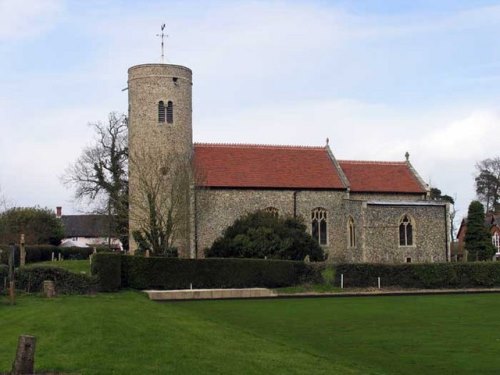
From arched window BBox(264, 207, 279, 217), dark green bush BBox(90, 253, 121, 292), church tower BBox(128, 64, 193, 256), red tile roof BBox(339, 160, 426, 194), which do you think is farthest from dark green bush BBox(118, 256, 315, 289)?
red tile roof BBox(339, 160, 426, 194)

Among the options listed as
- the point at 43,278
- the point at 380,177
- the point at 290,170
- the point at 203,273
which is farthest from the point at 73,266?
the point at 380,177

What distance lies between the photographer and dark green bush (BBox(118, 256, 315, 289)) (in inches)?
1558

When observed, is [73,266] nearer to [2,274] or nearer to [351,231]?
[2,274]

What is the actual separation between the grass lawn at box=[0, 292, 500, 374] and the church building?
87.2 ft

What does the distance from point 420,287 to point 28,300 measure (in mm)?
23291

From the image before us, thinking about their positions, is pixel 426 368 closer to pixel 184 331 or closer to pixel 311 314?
pixel 184 331

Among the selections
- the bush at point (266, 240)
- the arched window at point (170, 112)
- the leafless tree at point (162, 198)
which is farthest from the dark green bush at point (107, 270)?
the arched window at point (170, 112)

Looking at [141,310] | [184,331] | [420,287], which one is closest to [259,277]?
[420,287]

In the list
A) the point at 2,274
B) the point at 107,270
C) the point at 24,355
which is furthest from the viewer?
the point at 107,270

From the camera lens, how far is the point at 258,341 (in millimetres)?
16125

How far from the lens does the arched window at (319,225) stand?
5522 centimetres

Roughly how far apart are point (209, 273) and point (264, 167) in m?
16.4

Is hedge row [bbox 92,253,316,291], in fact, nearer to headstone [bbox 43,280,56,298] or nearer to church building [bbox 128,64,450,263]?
headstone [bbox 43,280,56,298]

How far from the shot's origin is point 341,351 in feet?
51.4
